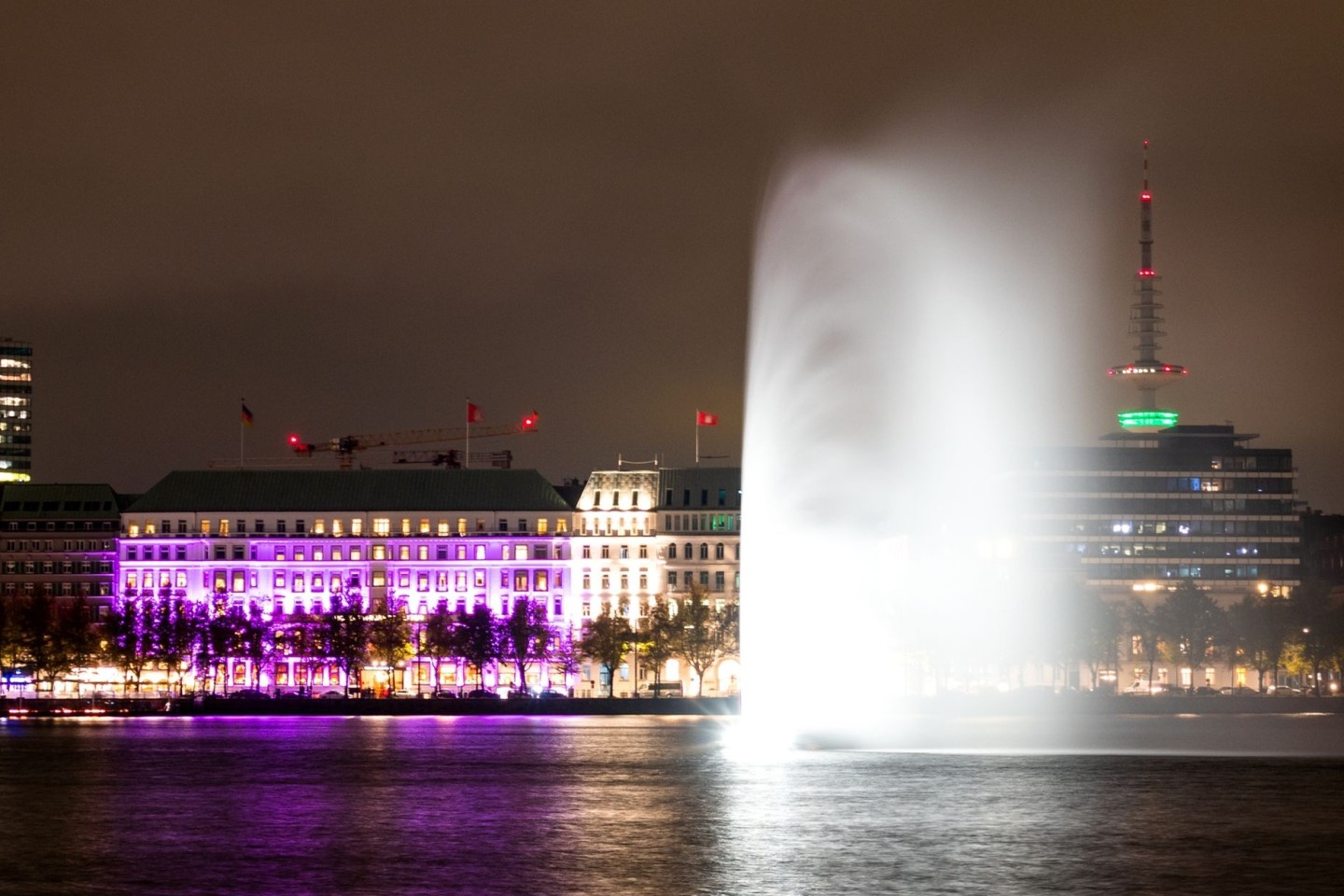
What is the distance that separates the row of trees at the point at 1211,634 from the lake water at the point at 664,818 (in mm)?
70182

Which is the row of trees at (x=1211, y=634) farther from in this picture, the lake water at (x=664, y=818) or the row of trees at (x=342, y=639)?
the lake water at (x=664, y=818)

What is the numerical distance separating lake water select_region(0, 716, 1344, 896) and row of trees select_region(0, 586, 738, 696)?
5796 centimetres

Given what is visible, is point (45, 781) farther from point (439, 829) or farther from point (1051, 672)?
point (1051, 672)

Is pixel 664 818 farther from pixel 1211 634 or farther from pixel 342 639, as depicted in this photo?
pixel 1211 634

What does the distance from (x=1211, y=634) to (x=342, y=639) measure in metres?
73.4

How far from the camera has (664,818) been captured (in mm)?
68938

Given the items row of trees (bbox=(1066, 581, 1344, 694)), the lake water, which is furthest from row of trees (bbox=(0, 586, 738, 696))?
the lake water

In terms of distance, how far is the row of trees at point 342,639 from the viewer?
6772 inches

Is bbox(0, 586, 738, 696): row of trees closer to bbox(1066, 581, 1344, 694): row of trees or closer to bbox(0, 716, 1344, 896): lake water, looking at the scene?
bbox(1066, 581, 1344, 694): row of trees

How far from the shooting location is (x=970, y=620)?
590ft

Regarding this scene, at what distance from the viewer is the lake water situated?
179 ft

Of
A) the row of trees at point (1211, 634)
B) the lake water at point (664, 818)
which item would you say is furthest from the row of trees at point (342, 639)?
the lake water at point (664, 818)

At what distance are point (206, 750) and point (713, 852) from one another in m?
53.3

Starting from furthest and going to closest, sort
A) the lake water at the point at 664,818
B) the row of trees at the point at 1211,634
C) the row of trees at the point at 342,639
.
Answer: the row of trees at the point at 1211,634
the row of trees at the point at 342,639
the lake water at the point at 664,818
